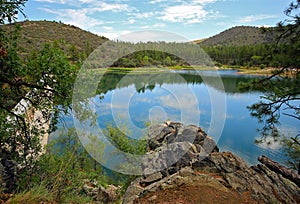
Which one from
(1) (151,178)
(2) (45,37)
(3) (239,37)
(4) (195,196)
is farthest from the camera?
(3) (239,37)

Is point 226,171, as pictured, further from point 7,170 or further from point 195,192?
point 7,170

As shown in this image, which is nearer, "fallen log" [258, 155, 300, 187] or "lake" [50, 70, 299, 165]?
"fallen log" [258, 155, 300, 187]

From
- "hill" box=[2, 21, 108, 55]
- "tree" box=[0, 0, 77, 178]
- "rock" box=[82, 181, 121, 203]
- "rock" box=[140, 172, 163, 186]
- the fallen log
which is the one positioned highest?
"hill" box=[2, 21, 108, 55]

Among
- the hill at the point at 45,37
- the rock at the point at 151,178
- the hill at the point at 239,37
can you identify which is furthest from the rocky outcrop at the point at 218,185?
the hill at the point at 239,37

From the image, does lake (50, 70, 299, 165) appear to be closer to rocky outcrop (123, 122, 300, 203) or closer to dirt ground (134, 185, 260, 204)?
rocky outcrop (123, 122, 300, 203)

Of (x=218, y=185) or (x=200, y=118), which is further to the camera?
(x=200, y=118)

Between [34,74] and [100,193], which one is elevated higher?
[34,74]

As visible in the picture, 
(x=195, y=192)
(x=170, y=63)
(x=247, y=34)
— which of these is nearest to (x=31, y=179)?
(x=195, y=192)

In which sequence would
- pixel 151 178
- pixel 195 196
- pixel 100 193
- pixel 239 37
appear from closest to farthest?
pixel 195 196 < pixel 151 178 < pixel 100 193 < pixel 239 37

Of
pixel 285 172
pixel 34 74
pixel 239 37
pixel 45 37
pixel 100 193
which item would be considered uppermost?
pixel 239 37

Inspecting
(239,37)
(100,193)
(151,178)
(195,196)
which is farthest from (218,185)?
(239,37)

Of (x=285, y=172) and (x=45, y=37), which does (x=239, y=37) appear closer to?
(x=45, y=37)

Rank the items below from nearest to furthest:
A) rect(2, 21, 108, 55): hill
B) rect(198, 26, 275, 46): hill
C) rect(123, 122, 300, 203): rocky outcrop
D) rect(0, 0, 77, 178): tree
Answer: rect(0, 0, 77, 178): tree, rect(123, 122, 300, 203): rocky outcrop, rect(2, 21, 108, 55): hill, rect(198, 26, 275, 46): hill

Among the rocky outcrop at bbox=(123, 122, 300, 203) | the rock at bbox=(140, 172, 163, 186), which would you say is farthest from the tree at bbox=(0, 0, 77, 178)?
the rock at bbox=(140, 172, 163, 186)
